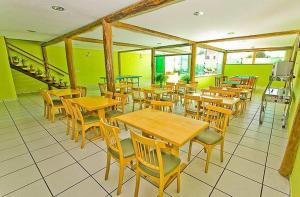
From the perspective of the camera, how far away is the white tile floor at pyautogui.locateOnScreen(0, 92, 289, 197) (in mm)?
1717

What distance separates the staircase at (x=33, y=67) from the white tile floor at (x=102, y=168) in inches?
162

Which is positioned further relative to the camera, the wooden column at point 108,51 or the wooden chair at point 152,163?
the wooden column at point 108,51

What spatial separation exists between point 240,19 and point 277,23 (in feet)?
4.04

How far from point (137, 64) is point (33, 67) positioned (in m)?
7.07

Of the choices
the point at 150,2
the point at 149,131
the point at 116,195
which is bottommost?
the point at 116,195

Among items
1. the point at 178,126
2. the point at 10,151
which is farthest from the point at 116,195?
the point at 10,151

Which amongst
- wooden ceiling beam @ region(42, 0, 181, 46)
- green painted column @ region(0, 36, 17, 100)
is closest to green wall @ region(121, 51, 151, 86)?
green painted column @ region(0, 36, 17, 100)

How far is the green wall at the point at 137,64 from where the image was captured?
37.0 ft

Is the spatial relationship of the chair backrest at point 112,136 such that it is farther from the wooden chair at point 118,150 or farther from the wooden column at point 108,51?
the wooden column at point 108,51

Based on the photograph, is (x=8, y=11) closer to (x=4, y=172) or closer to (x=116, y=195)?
(x=4, y=172)

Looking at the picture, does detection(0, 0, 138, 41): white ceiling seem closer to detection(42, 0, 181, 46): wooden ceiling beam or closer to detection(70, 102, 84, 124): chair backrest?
detection(42, 0, 181, 46): wooden ceiling beam

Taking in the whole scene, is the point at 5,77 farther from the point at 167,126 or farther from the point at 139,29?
the point at 167,126

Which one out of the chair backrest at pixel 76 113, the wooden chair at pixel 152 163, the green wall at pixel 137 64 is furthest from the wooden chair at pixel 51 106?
the green wall at pixel 137 64

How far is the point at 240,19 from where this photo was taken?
3727 millimetres
